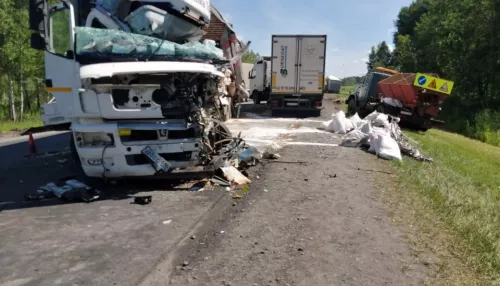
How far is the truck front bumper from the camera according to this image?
5659 millimetres

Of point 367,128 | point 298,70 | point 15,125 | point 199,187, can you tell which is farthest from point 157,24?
point 15,125

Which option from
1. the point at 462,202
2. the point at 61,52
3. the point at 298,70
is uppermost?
the point at 298,70

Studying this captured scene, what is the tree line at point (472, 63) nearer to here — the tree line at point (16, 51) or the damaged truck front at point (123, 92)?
the damaged truck front at point (123, 92)

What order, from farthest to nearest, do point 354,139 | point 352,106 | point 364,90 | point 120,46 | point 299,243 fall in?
1. point 352,106
2. point 364,90
3. point 354,139
4. point 120,46
5. point 299,243

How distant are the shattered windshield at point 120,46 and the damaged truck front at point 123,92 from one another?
1cm

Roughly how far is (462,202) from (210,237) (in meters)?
4.15

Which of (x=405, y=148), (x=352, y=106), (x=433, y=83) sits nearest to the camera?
(x=405, y=148)

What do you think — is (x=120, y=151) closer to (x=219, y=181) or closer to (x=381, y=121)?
(x=219, y=181)

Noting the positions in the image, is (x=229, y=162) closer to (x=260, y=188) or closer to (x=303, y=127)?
(x=260, y=188)

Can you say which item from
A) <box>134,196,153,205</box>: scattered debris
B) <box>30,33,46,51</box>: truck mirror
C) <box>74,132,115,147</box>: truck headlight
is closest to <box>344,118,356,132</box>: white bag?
<box>134,196,153,205</box>: scattered debris

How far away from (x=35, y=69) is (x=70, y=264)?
84.3 feet

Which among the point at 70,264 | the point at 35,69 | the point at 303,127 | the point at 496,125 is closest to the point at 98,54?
the point at 70,264

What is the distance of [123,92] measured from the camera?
223 inches

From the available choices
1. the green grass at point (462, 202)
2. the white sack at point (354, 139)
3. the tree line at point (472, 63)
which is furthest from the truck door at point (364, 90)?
the white sack at point (354, 139)
